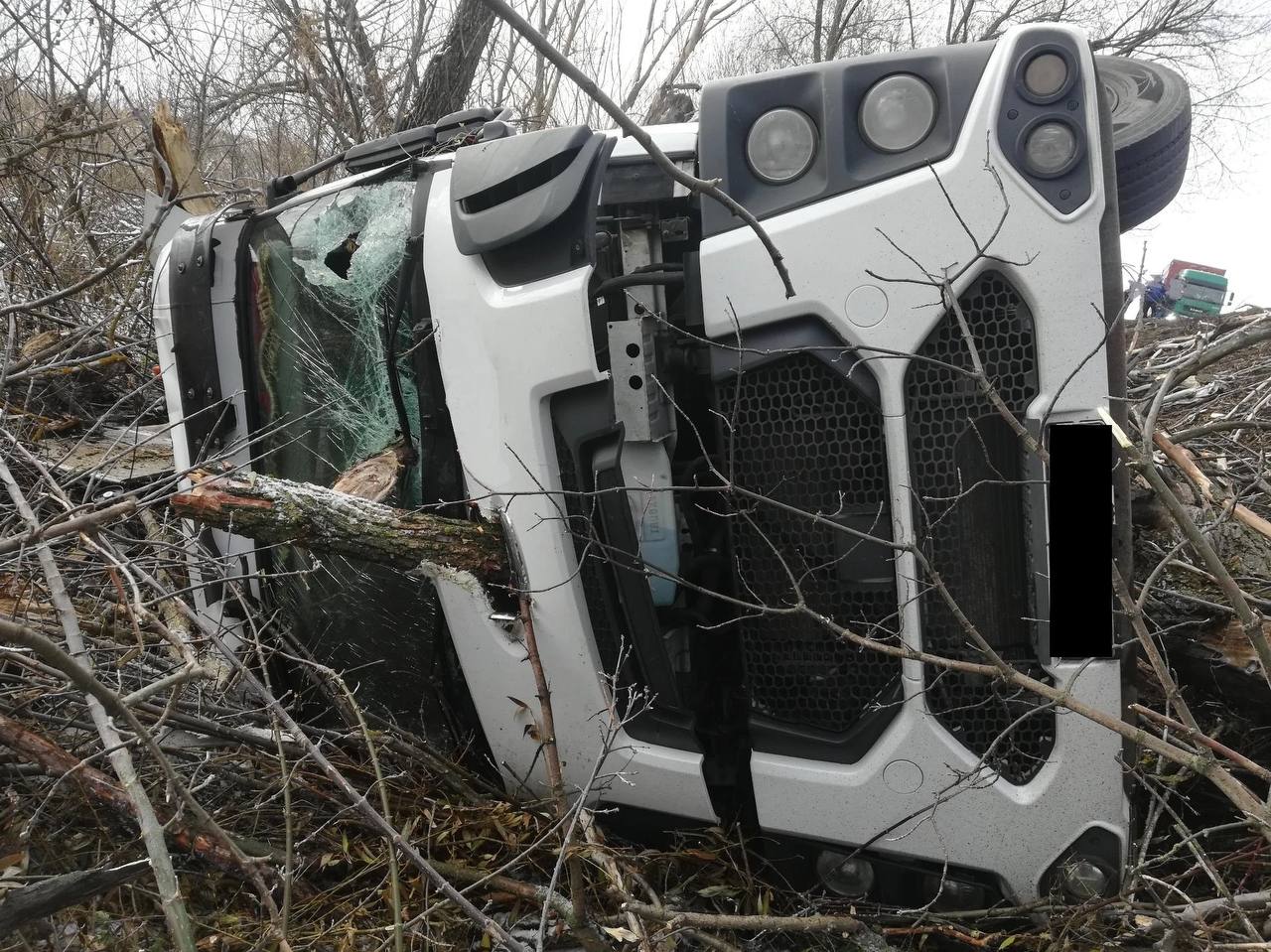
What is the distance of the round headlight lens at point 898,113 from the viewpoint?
1781mm

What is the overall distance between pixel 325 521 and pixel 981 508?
1.29 meters

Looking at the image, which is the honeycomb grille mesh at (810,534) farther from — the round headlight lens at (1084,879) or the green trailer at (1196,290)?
the green trailer at (1196,290)

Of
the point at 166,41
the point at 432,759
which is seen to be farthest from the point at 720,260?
the point at 166,41

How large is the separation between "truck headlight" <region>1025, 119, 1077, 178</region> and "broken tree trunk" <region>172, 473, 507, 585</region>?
1313 millimetres

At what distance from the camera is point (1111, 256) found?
173cm

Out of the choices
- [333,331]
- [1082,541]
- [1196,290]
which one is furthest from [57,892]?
[1196,290]

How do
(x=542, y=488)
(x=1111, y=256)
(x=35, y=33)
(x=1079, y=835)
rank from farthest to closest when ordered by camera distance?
(x=35, y=33), (x=542, y=488), (x=1079, y=835), (x=1111, y=256)

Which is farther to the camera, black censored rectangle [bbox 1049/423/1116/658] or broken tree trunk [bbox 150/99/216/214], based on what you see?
broken tree trunk [bbox 150/99/216/214]

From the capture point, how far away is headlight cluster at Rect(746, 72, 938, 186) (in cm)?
179

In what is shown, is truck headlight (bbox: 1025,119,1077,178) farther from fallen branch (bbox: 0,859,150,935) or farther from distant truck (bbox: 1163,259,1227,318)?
distant truck (bbox: 1163,259,1227,318)

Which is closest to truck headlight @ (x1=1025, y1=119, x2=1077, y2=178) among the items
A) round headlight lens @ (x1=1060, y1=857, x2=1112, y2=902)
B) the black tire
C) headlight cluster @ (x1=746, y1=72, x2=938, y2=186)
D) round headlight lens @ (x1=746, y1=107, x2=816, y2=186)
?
headlight cluster @ (x1=746, y1=72, x2=938, y2=186)

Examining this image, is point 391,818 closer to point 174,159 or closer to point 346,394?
point 346,394

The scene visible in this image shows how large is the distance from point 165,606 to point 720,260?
6.57 ft

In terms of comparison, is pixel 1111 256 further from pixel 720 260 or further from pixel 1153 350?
pixel 1153 350
